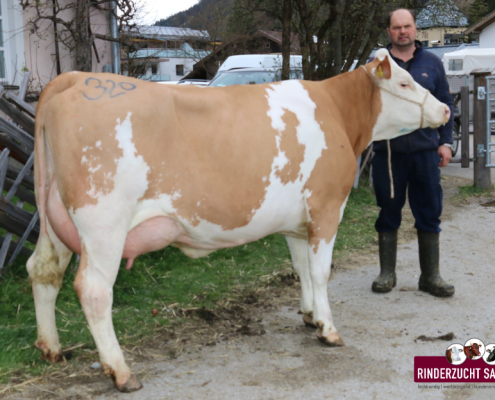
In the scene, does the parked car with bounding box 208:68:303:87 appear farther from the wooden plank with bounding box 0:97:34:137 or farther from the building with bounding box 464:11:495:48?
the building with bounding box 464:11:495:48

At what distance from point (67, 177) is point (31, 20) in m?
7.20

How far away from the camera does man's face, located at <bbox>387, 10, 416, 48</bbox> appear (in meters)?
4.27

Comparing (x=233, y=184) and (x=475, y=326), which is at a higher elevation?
(x=233, y=184)

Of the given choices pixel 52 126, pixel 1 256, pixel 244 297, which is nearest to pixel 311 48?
pixel 244 297

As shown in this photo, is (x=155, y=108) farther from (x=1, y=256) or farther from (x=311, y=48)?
(x=311, y=48)

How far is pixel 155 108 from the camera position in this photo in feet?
9.50

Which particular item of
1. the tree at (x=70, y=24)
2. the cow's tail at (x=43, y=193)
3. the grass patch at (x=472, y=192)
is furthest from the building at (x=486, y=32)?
the cow's tail at (x=43, y=193)

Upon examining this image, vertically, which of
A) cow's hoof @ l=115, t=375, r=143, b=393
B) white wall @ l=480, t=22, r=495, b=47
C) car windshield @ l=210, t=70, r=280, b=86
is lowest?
cow's hoof @ l=115, t=375, r=143, b=393

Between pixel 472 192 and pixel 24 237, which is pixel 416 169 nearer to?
pixel 24 237

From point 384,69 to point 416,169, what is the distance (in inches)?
41.0

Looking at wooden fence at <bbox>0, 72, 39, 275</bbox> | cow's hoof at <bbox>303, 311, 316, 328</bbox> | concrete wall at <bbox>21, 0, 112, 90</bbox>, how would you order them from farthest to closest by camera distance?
concrete wall at <bbox>21, 0, 112, 90</bbox>
wooden fence at <bbox>0, 72, 39, 275</bbox>
cow's hoof at <bbox>303, 311, 316, 328</bbox>

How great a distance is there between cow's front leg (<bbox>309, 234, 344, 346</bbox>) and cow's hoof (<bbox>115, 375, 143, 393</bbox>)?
46.8 inches

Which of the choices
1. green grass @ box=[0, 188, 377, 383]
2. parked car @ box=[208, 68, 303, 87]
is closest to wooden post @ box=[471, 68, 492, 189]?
parked car @ box=[208, 68, 303, 87]

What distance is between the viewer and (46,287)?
3.19 metres
